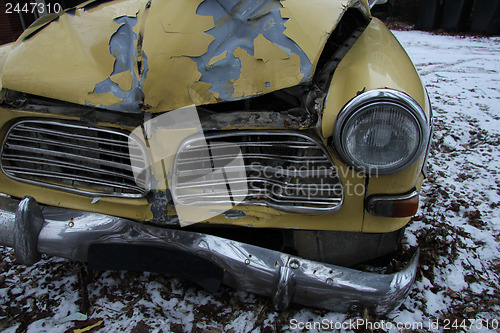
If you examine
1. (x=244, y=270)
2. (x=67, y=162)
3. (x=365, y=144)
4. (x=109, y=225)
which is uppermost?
(x=365, y=144)

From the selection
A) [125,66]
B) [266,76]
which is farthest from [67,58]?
[266,76]

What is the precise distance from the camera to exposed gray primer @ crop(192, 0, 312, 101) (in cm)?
158

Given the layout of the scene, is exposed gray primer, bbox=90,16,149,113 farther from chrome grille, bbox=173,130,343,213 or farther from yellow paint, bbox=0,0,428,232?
chrome grille, bbox=173,130,343,213

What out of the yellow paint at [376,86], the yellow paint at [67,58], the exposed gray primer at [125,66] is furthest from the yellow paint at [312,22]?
the yellow paint at [67,58]

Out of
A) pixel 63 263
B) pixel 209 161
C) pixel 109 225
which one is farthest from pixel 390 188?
pixel 63 263

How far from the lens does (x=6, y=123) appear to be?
1.75 m

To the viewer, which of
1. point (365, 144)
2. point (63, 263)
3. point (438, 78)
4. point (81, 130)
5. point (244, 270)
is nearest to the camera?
point (365, 144)

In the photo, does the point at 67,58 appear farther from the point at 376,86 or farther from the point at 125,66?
the point at 376,86

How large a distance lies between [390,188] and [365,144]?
0.81 feet

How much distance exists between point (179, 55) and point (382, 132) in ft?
3.03

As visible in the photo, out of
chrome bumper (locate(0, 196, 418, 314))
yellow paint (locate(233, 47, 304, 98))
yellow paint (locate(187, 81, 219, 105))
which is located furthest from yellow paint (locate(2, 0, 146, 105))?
yellow paint (locate(233, 47, 304, 98))

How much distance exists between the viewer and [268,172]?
1.61m

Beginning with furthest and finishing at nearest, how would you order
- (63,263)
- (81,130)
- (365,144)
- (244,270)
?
(63,263), (81,130), (244,270), (365,144)

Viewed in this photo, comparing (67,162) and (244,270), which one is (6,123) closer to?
(67,162)
